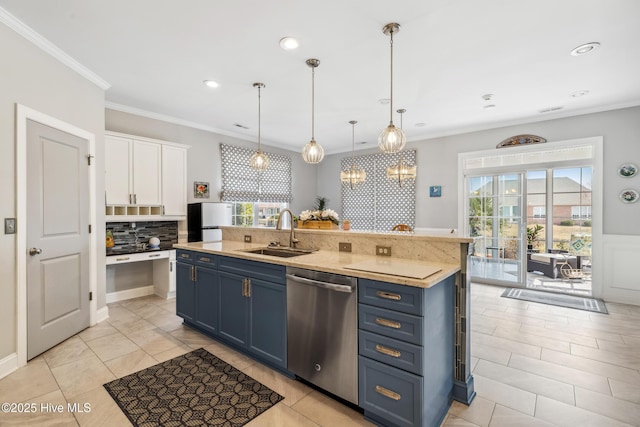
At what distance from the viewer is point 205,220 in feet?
15.4

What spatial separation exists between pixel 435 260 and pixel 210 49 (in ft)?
9.31

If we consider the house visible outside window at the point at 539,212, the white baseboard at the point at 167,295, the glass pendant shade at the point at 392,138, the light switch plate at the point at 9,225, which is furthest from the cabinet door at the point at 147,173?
the house visible outside window at the point at 539,212

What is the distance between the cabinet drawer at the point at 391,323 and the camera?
5.44ft

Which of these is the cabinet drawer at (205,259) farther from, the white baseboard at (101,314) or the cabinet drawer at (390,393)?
the cabinet drawer at (390,393)

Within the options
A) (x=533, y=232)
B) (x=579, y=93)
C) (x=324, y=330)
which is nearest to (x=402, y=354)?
(x=324, y=330)

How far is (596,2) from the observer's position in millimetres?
2221

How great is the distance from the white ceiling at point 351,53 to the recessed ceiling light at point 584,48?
0.06 meters

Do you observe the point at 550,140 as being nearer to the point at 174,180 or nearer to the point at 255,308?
the point at 255,308

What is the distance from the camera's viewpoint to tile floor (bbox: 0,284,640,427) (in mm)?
1919

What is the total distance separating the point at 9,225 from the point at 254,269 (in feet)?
6.77

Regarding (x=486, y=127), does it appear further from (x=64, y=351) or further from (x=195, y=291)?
(x=64, y=351)

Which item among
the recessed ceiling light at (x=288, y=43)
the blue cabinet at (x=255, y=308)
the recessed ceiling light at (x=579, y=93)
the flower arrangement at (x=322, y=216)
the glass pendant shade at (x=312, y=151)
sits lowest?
the blue cabinet at (x=255, y=308)

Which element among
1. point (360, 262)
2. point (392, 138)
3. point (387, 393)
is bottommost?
point (387, 393)

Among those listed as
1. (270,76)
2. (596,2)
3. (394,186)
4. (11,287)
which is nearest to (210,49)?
(270,76)
